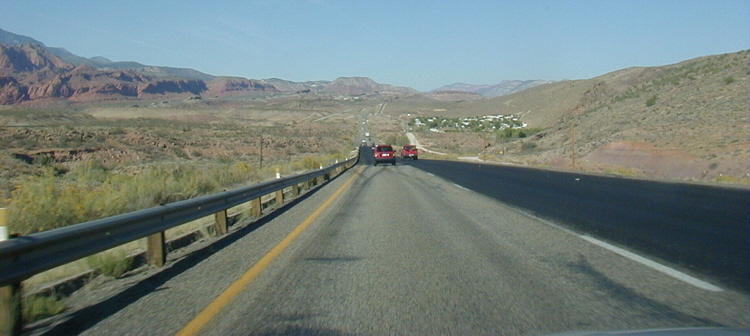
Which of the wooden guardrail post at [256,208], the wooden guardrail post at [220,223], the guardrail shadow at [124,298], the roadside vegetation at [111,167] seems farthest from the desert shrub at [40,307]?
the wooden guardrail post at [256,208]

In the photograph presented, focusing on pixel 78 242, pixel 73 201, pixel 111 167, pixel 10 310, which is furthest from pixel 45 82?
pixel 10 310

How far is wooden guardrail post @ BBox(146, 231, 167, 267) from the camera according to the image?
891 cm

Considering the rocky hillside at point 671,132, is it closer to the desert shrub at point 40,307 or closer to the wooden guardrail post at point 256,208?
the wooden guardrail post at point 256,208

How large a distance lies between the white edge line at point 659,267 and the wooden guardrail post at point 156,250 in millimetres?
6406

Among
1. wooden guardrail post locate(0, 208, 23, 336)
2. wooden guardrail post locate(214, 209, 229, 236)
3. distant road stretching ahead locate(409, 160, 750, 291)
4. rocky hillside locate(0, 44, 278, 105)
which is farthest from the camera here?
rocky hillside locate(0, 44, 278, 105)

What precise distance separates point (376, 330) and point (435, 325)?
53 centimetres

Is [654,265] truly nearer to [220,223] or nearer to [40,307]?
[40,307]

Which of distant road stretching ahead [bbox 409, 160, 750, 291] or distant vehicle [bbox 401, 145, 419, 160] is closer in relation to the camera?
distant road stretching ahead [bbox 409, 160, 750, 291]

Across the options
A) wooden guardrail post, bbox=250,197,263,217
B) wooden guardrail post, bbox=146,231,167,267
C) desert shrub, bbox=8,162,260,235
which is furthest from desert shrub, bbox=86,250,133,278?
wooden guardrail post, bbox=250,197,263,217

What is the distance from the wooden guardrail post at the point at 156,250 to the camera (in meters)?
8.91

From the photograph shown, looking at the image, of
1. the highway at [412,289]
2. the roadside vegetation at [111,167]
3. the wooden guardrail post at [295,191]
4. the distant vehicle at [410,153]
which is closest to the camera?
the highway at [412,289]

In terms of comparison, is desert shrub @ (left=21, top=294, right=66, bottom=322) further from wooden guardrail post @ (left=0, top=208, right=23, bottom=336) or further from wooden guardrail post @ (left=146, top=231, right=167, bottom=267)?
wooden guardrail post @ (left=146, top=231, right=167, bottom=267)

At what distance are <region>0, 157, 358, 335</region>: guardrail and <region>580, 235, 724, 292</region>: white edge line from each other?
6.40m

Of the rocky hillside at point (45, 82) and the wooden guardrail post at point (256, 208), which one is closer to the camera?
the wooden guardrail post at point (256, 208)
